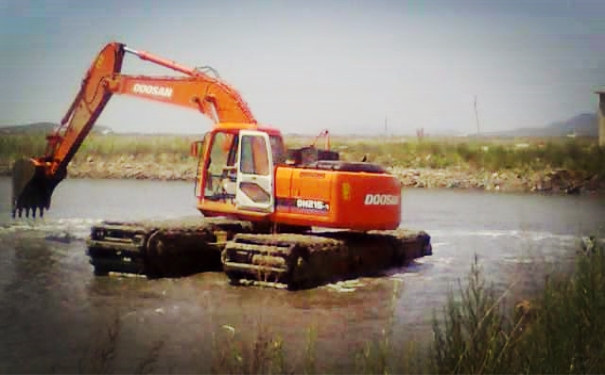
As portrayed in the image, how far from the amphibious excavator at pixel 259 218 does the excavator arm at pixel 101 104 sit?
0.8 inches

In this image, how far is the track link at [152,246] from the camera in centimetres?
675

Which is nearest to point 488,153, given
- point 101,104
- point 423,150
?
point 423,150

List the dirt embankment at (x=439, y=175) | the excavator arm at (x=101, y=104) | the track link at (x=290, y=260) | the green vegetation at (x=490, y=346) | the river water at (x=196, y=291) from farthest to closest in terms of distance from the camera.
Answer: the excavator arm at (x=101, y=104), the dirt embankment at (x=439, y=175), the track link at (x=290, y=260), the river water at (x=196, y=291), the green vegetation at (x=490, y=346)

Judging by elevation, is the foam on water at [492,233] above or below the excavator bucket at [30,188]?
below

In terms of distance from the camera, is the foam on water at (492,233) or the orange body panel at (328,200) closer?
the orange body panel at (328,200)

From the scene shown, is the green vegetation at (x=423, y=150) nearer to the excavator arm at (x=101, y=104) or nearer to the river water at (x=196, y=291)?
the excavator arm at (x=101, y=104)

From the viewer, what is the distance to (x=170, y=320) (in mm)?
5285

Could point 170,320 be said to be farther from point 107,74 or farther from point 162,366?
point 107,74

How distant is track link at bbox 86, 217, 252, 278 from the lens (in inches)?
266

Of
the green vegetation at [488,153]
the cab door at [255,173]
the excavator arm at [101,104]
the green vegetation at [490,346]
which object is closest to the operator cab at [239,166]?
the cab door at [255,173]

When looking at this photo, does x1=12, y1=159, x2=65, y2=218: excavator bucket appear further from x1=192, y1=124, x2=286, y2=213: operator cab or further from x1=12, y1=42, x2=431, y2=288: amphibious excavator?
x1=192, y1=124, x2=286, y2=213: operator cab

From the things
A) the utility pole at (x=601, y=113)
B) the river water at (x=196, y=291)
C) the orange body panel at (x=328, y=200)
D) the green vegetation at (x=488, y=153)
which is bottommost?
the river water at (x=196, y=291)

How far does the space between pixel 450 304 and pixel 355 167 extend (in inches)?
127

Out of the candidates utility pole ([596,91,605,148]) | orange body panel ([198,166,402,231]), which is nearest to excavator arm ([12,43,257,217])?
orange body panel ([198,166,402,231])
